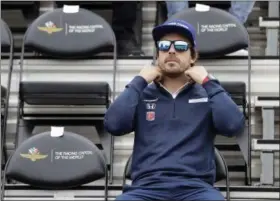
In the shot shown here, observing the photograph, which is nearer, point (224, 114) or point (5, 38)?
point (224, 114)

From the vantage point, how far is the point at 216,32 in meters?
4.38

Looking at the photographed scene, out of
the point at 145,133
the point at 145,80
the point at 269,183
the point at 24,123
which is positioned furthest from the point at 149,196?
the point at 24,123

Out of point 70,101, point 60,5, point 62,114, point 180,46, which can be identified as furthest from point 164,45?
point 60,5

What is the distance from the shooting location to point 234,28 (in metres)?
4.34

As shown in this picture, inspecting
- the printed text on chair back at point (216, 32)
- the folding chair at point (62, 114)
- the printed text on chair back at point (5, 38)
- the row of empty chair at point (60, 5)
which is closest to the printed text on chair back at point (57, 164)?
the folding chair at point (62, 114)

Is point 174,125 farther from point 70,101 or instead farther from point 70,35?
point 70,35

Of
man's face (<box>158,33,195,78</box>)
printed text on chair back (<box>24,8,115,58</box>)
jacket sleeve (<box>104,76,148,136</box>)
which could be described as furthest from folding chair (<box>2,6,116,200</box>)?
man's face (<box>158,33,195,78</box>)

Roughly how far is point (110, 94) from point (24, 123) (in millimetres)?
519

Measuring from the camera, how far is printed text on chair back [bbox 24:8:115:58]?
4.44m

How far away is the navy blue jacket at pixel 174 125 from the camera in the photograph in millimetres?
2814

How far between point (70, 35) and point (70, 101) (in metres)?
0.39

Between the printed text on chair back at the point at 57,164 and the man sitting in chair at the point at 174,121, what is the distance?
2.50 ft

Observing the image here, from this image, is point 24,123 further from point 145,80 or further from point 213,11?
point 145,80

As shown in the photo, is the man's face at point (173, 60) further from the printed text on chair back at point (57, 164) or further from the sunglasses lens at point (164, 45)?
the printed text on chair back at point (57, 164)
